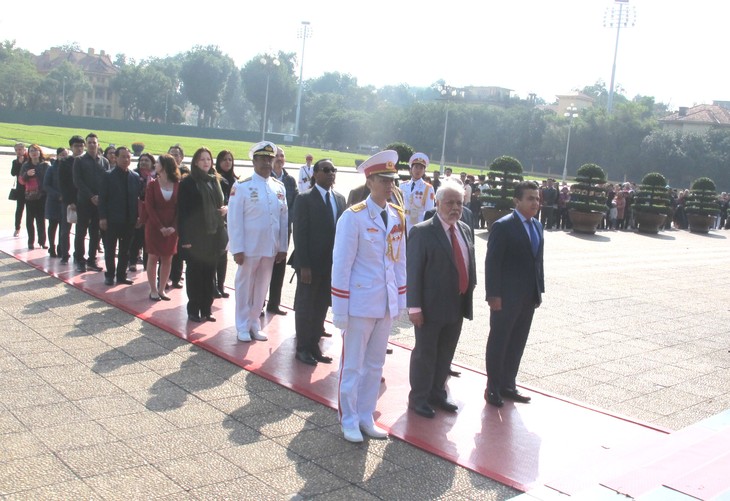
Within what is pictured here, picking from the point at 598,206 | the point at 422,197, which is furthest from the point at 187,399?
the point at 598,206

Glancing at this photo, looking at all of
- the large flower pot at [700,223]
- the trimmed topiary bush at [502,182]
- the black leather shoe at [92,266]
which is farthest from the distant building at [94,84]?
the black leather shoe at [92,266]

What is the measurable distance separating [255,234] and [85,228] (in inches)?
168

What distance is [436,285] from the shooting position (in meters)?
5.41

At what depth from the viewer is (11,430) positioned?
471 cm

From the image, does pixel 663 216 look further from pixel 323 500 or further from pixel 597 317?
pixel 323 500

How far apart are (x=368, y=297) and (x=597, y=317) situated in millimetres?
5913

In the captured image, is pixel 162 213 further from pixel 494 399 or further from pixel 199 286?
pixel 494 399

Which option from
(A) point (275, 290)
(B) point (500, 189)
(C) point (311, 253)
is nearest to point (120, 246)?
(A) point (275, 290)

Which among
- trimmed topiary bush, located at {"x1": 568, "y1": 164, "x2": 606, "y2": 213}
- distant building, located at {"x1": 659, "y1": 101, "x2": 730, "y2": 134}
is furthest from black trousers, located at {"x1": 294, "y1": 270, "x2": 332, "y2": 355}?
distant building, located at {"x1": 659, "y1": 101, "x2": 730, "y2": 134}

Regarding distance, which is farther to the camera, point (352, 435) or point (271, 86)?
point (271, 86)

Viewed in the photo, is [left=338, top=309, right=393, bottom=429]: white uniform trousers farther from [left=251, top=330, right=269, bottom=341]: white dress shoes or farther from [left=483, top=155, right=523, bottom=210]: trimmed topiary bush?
[left=483, top=155, right=523, bottom=210]: trimmed topiary bush

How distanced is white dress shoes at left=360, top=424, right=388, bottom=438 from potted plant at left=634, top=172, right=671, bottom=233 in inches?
881

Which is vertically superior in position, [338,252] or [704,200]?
[704,200]

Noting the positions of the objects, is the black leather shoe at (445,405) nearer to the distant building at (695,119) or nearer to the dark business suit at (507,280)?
the dark business suit at (507,280)
